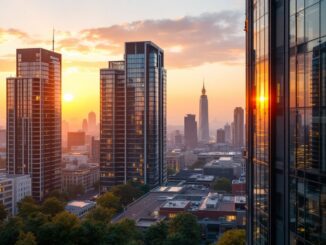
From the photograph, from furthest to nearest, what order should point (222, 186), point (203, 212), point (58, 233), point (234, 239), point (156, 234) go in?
1. point (222, 186)
2. point (203, 212)
3. point (156, 234)
4. point (58, 233)
5. point (234, 239)

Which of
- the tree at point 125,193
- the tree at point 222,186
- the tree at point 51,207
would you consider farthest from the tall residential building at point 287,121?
the tree at point 222,186

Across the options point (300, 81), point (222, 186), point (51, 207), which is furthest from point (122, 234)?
point (222, 186)

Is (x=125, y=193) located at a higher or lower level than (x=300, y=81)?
lower

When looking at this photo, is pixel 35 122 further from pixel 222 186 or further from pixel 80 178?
pixel 222 186

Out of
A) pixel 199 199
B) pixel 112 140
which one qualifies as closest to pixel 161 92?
pixel 112 140

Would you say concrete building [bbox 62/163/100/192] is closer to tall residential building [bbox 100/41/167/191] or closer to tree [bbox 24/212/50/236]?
tall residential building [bbox 100/41/167/191]

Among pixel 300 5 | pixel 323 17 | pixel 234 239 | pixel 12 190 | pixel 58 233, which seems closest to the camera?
pixel 323 17

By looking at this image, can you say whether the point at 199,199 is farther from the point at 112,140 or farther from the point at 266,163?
the point at 266,163
